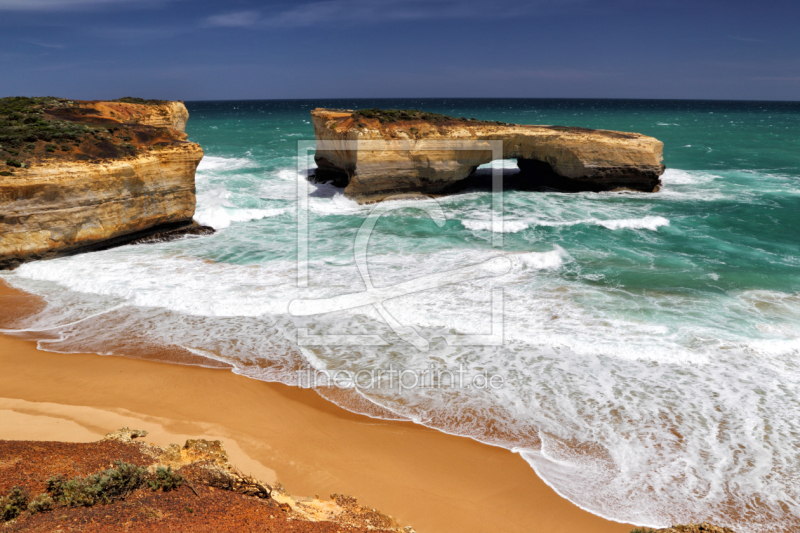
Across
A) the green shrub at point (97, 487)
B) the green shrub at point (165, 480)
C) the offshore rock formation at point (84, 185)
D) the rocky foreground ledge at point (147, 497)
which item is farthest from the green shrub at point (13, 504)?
the offshore rock formation at point (84, 185)

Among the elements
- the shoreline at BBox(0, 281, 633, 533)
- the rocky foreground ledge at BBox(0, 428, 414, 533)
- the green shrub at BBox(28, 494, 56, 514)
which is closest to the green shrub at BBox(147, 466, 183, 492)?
the rocky foreground ledge at BBox(0, 428, 414, 533)

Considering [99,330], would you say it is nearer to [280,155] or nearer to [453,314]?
[453,314]

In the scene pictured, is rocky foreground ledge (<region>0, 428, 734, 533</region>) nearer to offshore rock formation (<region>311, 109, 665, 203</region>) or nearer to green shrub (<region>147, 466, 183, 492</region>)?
green shrub (<region>147, 466, 183, 492</region>)

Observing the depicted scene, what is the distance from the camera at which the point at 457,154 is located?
24.3m

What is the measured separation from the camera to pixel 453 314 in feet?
38.5

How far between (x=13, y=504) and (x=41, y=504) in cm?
24

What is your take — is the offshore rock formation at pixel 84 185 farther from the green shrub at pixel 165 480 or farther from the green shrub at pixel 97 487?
the green shrub at pixel 165 480

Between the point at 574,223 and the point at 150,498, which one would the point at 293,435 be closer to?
the point at 150,498

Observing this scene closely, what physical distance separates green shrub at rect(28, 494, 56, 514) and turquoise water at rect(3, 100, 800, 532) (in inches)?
183

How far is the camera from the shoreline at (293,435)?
630cm

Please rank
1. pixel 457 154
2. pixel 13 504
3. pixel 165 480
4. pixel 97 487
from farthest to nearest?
pixel 457 154 → pixel 165 480 → pixel 97 487 → pixel 13 504

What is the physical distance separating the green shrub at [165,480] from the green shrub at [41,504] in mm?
870

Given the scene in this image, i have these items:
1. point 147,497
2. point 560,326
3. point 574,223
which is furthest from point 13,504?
point 574,223

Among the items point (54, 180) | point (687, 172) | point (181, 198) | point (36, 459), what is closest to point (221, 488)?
point (36, 459)
